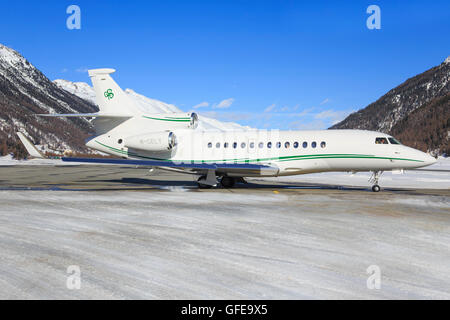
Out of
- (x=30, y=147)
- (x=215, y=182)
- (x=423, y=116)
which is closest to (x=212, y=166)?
(x=215, y=182)

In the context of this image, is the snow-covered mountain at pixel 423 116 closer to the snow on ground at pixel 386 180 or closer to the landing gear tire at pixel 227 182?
the snow on ground at pixel 386 180

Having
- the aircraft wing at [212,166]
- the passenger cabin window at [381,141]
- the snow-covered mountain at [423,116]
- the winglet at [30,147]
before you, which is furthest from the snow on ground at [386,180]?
the snow-covered mountain at [423,116]

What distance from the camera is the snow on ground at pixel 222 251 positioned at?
4.83 meters

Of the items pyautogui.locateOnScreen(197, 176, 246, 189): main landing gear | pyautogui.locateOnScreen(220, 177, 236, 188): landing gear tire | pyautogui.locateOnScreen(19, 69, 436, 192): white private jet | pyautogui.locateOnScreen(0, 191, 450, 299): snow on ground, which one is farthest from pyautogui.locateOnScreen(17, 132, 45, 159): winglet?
pyautogui.locateOnScreen(220, 177, 236, 188): landing gear tire

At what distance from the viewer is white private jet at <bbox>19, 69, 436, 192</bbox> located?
17.6m

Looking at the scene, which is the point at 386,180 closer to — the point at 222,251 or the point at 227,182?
the point at 227,182

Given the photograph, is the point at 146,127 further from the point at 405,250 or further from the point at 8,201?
the point at 405,250

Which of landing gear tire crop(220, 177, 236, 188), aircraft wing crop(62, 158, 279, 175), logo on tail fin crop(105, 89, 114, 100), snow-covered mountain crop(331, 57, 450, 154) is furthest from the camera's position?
snow-covered mountain crop(331, 57, 450, 154)

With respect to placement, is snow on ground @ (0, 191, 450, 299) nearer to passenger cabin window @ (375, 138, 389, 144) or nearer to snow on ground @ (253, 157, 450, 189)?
passenger cabin window @ (375, 138, 389, 144)

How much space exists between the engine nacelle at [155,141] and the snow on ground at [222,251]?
8.16 metres

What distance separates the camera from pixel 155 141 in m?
19.8

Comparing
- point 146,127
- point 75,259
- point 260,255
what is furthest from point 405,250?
point 146,127

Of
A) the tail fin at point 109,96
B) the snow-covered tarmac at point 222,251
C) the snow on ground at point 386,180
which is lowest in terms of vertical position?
the snow-covered tarmac at point 222,251
